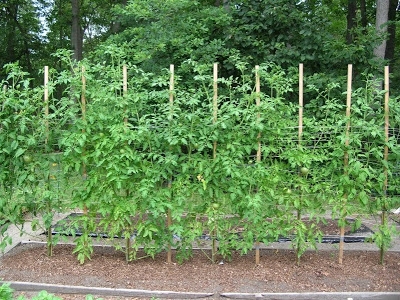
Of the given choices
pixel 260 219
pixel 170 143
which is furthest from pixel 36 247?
pixel 260 219

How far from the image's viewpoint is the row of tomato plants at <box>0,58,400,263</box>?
165 inches

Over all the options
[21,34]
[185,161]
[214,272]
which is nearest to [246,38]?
[185,161]

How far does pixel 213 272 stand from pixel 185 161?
1214 millimetres

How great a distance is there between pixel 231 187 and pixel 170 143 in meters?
0.78

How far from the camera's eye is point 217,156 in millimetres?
4223

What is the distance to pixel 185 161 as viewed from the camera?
4.32 meters

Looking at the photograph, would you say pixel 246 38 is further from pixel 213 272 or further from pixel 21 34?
pixel 21 34

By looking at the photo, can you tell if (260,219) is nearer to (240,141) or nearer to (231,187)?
(231,187)

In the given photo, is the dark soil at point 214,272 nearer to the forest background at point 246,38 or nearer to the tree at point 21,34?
the forest background at point 246,38

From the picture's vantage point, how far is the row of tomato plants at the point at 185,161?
4.19 metres

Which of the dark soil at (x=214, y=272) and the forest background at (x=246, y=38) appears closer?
the dark soil at (x=214, y=272)

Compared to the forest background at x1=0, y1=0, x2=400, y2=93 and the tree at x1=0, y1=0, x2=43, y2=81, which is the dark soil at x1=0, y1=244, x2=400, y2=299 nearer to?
the forest background at x1=0, y1=0, x2=400, y2=93

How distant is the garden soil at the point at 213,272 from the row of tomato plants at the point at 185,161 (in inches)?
7.9

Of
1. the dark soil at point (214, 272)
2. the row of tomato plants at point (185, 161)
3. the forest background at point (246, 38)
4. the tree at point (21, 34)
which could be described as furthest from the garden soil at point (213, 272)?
the tree at point (21, 34)
